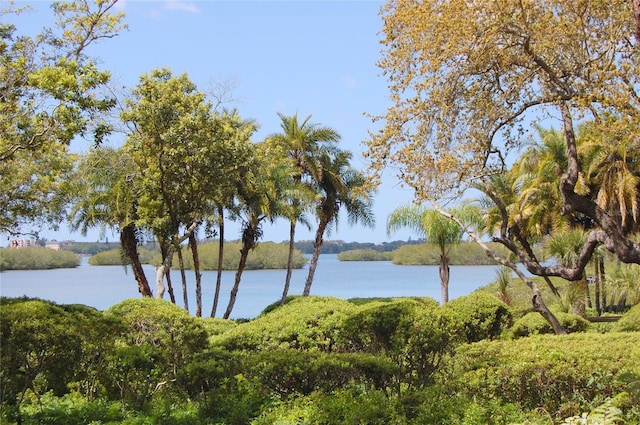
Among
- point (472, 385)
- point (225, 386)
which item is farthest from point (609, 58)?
point (225, 386)

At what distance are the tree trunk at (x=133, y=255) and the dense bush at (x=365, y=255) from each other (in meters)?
39.0

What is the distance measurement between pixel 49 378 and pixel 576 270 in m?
7.17

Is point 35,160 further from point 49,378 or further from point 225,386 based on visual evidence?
point 225,386

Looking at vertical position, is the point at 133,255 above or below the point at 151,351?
above

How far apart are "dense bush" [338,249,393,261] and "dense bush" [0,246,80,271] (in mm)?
33520

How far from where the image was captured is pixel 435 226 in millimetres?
24391

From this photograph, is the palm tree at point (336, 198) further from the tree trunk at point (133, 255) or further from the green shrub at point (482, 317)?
the green shrub at point (482, 317)

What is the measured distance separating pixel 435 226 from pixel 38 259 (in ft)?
54.2

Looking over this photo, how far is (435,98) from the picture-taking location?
9938 mm

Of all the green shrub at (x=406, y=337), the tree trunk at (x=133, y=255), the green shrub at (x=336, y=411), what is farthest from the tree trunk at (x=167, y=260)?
the green shrub at (x=336, y=411)

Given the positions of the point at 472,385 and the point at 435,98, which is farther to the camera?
the point at 435,98

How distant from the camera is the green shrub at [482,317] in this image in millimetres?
11953

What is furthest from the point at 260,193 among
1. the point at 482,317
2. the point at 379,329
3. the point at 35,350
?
the point at 35,350

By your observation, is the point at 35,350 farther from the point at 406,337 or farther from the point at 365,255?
the point at 365,255
